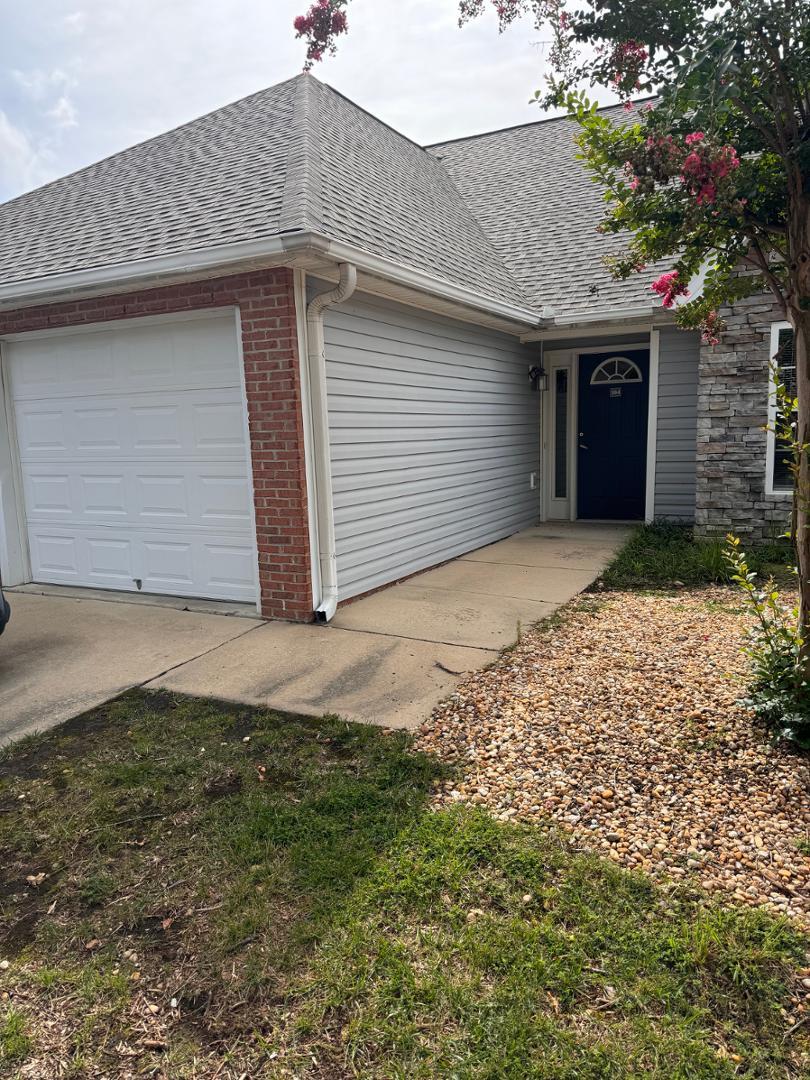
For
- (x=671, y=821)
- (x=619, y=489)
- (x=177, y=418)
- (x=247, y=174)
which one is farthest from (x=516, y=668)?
(x=619, y=489)

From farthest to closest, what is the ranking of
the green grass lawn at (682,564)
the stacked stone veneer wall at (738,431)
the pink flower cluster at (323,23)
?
the stacked stone veneer wall at (738,431) < the green grass lawn at (682,564) < the pink flower cluster at (323,23)

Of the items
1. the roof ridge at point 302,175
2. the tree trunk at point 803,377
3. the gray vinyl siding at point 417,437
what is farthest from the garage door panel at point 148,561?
the tree trunk at point 803,377

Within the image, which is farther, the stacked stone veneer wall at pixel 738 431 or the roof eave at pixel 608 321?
the roof eave at pixel 608 321

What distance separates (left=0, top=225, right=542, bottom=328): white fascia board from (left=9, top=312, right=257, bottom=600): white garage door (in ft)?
1.46

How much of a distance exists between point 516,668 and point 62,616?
3.85 metres

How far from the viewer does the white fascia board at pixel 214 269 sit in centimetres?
489

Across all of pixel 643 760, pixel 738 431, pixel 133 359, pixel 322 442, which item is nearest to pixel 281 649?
pixel 322 442

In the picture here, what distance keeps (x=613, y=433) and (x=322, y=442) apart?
20.1 feet

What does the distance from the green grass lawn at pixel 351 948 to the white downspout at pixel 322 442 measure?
8.54 feet

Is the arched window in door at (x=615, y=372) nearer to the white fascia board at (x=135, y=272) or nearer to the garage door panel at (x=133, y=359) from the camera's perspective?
the garage door panel at (x=133, y=359)

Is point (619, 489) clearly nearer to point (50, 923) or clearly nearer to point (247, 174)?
point (247, 174)

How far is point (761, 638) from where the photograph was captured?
366cm

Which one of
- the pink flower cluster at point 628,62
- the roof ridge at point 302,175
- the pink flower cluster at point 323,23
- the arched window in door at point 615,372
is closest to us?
the pink flower cluster at point 628,62

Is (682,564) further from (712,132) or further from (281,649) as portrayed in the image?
(712,132)
